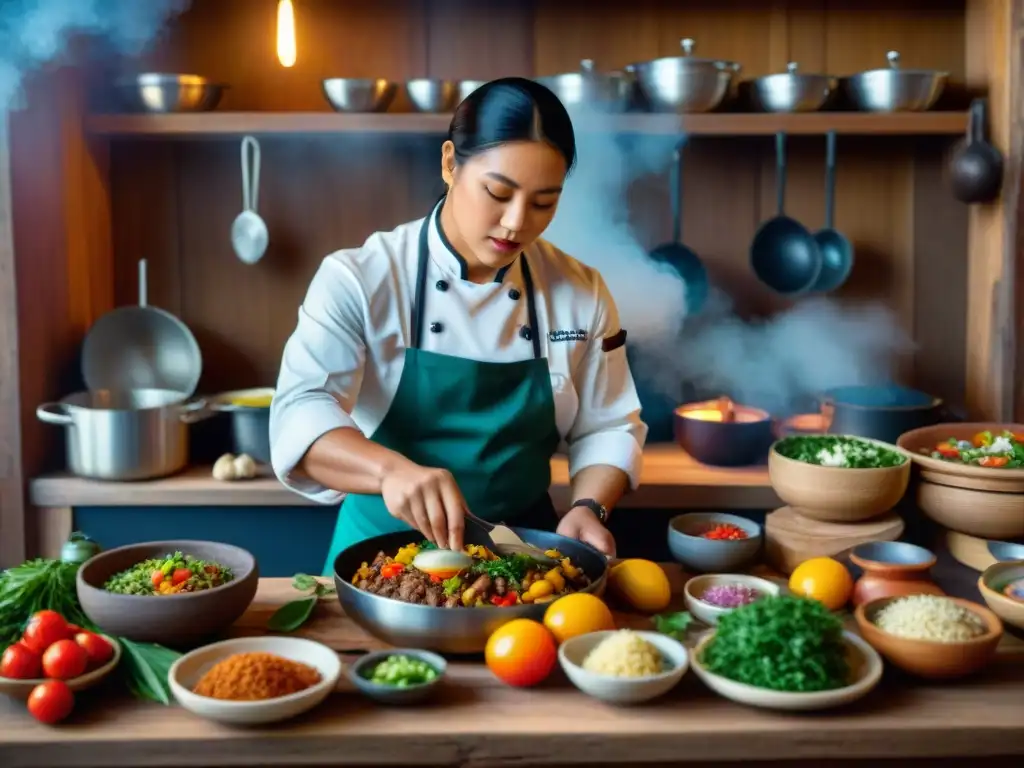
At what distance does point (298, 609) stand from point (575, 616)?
48 centimetres

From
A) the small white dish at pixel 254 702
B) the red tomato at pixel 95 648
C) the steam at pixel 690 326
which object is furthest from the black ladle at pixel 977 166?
the red tomato at pixel 95 648

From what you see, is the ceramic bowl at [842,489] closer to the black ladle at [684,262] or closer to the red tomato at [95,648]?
the red tomato at [95,648]

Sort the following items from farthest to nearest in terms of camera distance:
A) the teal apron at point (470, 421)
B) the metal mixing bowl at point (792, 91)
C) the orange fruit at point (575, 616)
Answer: the metal mixing bowl at point (792, 91) < the teal apron at point (470, 421) < the orange fruit at point (575, 616)

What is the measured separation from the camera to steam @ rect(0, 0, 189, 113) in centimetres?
304

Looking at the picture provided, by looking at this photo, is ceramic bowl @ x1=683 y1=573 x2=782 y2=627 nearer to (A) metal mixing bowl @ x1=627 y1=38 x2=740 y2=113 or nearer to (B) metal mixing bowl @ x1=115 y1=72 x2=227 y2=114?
(A) metal mixing bowl @ x1=627 y1=38 x2=740 y2=113

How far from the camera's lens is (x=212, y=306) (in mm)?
3615

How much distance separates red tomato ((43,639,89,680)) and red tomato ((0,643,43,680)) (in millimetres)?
12

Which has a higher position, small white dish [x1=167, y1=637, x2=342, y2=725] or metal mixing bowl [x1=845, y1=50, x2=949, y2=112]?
metal mixing bowl [x1=845, y1=50, x2=949, y2=112]

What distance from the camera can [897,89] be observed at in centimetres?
320

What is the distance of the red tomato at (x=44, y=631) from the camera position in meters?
1.50

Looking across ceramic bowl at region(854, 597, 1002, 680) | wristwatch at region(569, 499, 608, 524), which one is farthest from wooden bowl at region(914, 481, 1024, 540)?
wristwatch at region(569, 499, 608, 524)

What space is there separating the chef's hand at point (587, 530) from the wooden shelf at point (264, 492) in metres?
0.89

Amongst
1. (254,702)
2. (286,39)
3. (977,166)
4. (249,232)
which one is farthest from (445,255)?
(977,166)

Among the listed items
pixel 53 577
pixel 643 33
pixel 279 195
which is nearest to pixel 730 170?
pixel 643 33
